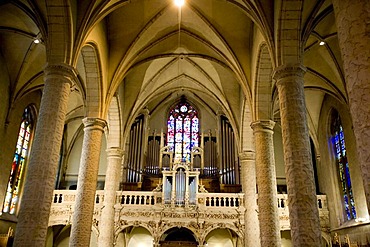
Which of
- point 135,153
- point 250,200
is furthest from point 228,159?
point 135,153

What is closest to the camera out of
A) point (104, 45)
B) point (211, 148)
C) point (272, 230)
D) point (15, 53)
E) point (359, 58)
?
point (359, 58)


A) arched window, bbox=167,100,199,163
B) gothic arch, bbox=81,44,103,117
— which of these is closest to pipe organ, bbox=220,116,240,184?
arched window, bbox=167,100,199,163

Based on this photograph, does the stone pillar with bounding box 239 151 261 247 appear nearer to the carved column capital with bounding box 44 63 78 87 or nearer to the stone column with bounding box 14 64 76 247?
the stone column with bounding box 14 64 76 247

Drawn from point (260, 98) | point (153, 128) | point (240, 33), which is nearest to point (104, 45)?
point (240, 33)

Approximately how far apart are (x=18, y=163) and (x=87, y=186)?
672 cm

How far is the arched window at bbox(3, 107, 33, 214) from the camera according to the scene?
16.1 m

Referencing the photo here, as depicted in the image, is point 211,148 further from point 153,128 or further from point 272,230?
point 272,230

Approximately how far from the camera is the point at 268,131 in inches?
509

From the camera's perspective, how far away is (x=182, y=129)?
22.1 meters

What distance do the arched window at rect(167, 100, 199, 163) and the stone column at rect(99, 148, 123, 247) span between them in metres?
4.67

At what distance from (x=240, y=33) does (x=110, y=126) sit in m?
7.82

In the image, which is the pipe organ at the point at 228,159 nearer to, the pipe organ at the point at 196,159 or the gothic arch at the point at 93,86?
the pipe organ at the point at 196,159

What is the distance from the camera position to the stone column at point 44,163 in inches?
309

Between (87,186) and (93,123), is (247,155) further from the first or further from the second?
(87,186)
